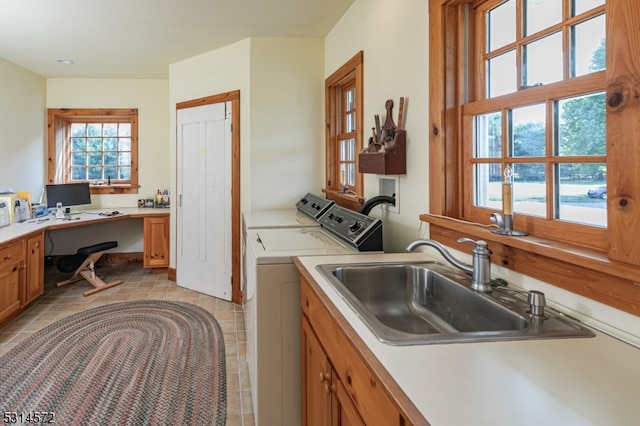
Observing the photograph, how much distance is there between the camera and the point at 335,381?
4.03 ft

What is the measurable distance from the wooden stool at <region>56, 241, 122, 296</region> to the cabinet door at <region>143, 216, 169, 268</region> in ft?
1.34

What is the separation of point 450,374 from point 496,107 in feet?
3.66

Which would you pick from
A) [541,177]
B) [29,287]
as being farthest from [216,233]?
[541,177]

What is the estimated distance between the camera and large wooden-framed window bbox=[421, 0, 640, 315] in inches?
37.4

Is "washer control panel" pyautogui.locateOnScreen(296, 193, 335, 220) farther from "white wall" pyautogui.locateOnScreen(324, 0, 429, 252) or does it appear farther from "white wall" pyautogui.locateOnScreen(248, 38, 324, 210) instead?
"white wall" pyautogui.locateOnScreen(324, 0, 429, 252)

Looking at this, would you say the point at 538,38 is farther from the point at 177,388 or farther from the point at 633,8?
the point at 177,388

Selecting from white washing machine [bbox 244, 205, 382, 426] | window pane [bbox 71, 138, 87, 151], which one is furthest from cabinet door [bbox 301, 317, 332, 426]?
window pane [bbox 71, 138, 87, 151]

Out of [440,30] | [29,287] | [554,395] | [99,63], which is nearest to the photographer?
[554,395]

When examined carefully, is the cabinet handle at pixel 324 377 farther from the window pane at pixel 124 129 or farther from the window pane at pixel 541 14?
the window pane at pixel 124 129

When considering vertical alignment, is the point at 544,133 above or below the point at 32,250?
above

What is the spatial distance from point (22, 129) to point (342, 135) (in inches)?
155

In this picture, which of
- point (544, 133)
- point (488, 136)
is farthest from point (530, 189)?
point (488, 136)

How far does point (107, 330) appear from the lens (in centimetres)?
326

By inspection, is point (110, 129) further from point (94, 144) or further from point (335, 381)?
point (335, 381)
